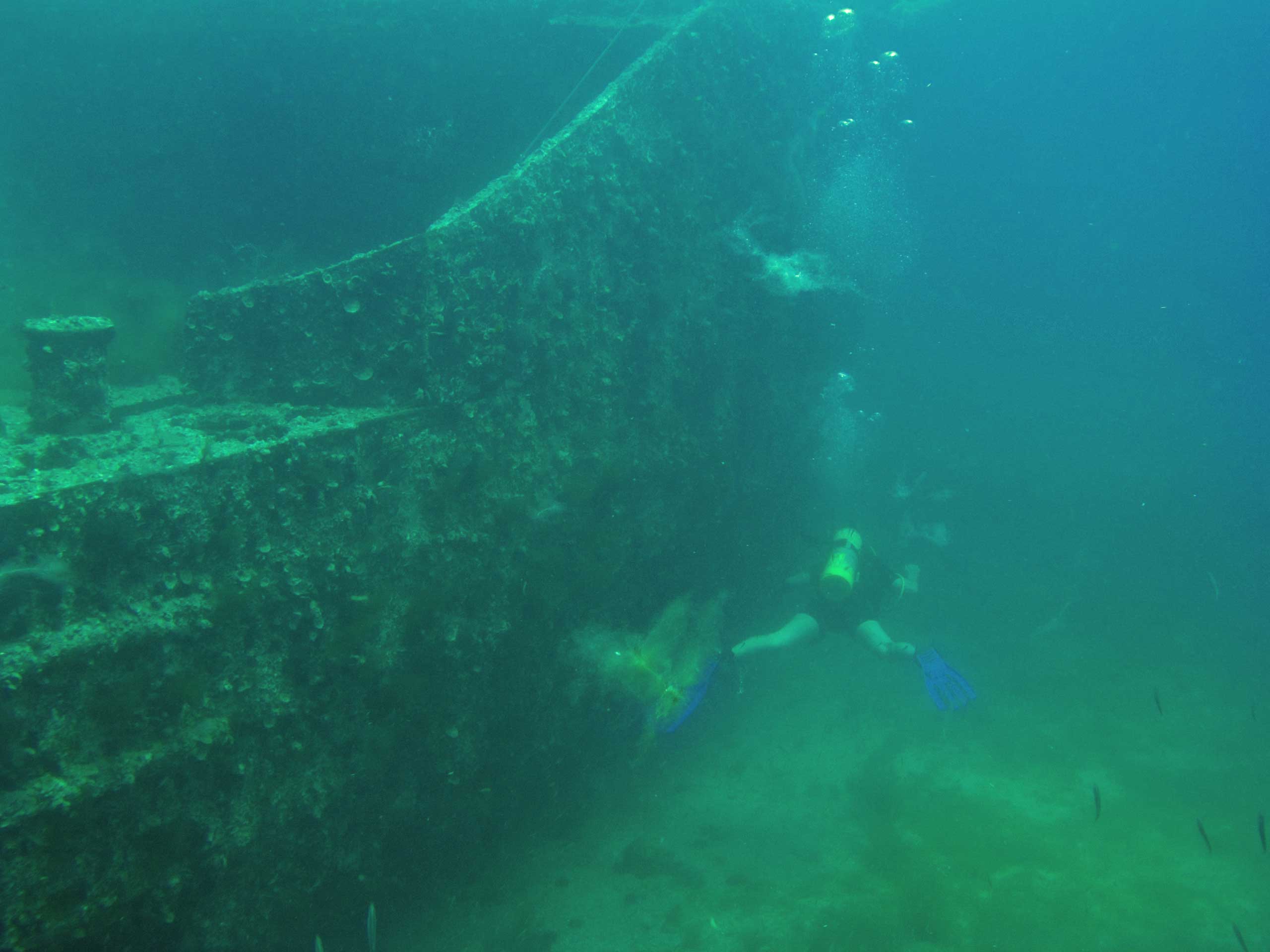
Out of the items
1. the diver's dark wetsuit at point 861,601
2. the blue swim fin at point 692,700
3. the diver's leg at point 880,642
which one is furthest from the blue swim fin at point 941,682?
the blue swim fin at point 692,700

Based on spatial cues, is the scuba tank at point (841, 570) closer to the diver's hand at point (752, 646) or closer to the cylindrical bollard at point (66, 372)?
the diver's hand at point (752, 646)

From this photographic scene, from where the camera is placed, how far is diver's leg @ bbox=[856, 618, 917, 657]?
7.01 meters

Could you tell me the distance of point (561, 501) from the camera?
14.7ft

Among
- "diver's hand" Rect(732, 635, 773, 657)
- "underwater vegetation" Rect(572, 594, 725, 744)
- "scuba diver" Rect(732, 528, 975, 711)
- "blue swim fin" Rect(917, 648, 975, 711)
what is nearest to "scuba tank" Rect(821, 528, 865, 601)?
"scuba diver" Rect(732, 528, 975, 711)

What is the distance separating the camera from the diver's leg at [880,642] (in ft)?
23.0

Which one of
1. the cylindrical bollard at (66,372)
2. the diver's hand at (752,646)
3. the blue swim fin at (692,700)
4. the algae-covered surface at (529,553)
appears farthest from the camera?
the diver's hand at (752,646)

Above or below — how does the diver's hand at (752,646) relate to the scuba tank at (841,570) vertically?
below

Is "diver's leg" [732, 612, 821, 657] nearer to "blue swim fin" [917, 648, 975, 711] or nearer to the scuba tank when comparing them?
the scuba tank

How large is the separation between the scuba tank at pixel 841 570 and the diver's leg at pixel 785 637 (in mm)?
386

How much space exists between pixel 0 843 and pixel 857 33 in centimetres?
1223

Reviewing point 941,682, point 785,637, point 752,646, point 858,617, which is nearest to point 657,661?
point 752,646

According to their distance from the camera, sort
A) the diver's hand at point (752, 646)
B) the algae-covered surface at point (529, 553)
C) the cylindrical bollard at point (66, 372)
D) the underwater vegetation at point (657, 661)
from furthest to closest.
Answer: the diver's hand at point (752, 646) < the underwater vegetation at point (657, 661) < the cylindrical bollard at point (66, 372) < the algae-covered surface at point (529, 553)

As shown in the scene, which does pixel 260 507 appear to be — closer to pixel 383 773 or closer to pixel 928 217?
pixel 383 773

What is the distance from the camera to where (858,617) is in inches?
281
